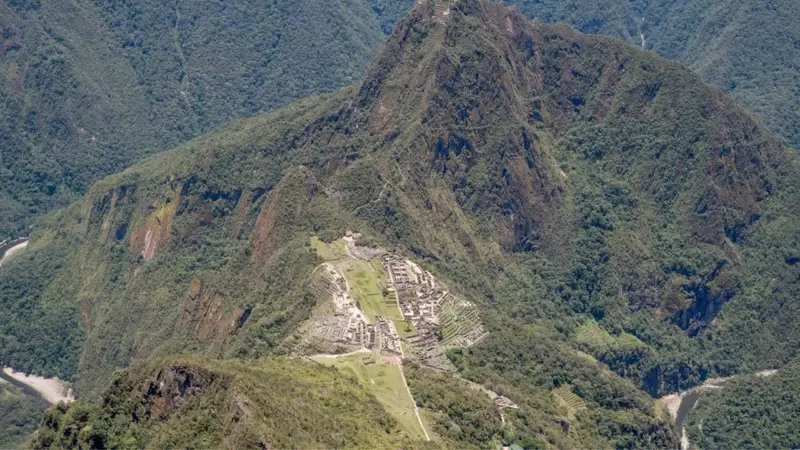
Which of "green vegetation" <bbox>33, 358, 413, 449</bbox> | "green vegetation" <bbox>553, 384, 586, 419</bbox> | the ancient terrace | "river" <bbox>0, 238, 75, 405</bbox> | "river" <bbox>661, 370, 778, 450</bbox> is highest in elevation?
"green vegetation" <bbox>33, 358, 413, 449</bbox>

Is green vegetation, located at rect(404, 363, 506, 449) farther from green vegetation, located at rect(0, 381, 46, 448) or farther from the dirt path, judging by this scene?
green vegetation, located at rect(0, 381, 46, 448)

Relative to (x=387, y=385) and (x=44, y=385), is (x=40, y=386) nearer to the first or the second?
(x=44, y=385)

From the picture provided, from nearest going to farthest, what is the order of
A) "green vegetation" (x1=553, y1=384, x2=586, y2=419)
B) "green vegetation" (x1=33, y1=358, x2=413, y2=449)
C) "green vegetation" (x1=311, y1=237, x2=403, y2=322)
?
1. "green vegetation" (x1=33, y1=358, x2=413, y2=449)
2. "green vegetation" (x1=311, y1=237, x2=403, y2=322)
3. "green vegetation" (x1=553, y1=384, x2=586, y2=419)

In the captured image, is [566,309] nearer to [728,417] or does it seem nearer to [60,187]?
[728,417]

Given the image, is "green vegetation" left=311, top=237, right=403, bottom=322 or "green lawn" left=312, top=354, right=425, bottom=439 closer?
"green lawn" left=312, top=354, right=425, bottom=439

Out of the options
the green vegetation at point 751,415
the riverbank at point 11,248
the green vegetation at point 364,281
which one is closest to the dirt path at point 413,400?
the green vegetation at point 364,281

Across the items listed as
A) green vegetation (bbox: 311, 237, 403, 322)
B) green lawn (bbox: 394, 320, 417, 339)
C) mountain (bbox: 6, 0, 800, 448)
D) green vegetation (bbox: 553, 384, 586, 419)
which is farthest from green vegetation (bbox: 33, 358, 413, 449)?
mountain (bbox: 6, 0, 800, 448)

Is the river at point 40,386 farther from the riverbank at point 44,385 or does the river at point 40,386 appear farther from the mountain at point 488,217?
the mountain at point 488,217
